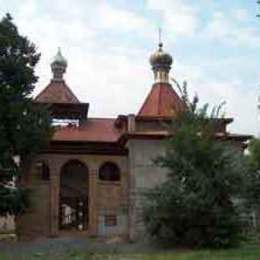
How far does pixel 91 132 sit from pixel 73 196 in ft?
12.9

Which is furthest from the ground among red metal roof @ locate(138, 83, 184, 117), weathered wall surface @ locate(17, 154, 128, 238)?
red metal roof @ locate(138, 83, 184, 117)

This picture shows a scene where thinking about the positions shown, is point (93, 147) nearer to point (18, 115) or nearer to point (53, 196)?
point (53, 196)

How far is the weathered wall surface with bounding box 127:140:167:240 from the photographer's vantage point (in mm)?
38469

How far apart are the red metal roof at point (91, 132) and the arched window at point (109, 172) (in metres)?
1.53

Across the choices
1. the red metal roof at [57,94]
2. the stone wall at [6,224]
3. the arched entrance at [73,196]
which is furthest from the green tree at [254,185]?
the stone wall at [6,224]

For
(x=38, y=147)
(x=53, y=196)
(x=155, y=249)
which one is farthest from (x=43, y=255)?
(x=53, y=196)

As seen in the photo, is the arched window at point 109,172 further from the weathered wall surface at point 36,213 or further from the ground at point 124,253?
the ground at point 124,253

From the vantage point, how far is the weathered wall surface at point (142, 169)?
38469 millimetres

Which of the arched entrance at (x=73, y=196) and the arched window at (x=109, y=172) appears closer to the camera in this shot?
the arched window at (x=109, y=172)

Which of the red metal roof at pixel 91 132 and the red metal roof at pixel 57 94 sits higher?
the red metal roof at pixel 57 94

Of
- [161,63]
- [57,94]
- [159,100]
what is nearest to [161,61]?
[161,63]

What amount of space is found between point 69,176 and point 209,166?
46.4 feet

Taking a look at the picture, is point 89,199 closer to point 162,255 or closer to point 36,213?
point 36,213

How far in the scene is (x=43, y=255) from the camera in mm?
25734
